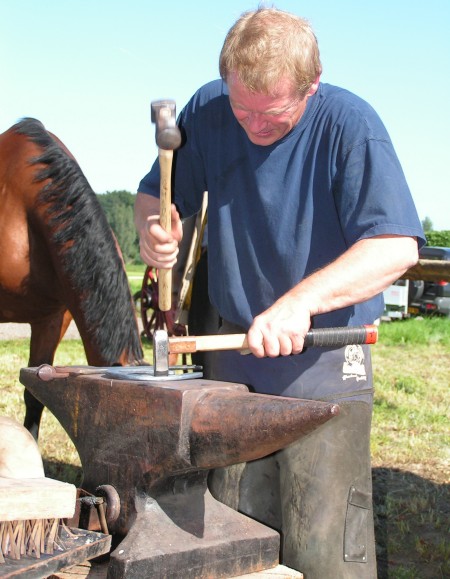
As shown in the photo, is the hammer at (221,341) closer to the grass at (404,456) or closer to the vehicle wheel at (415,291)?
the grass at (404,456)

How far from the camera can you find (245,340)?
164cm

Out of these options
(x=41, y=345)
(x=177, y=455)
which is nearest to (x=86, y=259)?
(x=41, y=345)

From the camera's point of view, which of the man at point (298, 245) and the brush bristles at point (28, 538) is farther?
the man at point (298, 245)

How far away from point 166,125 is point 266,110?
0.82 ft

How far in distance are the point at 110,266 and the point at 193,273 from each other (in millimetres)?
755

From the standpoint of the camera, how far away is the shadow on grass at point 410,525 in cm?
333

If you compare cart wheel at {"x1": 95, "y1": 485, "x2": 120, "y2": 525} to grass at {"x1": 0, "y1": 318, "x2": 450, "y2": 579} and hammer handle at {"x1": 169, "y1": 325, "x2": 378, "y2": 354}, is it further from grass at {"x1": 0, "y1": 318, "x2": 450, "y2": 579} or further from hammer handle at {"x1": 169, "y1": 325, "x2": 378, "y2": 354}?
grass at {"x1": 0, "y1": 318, "x2": 450, "y2": 579}

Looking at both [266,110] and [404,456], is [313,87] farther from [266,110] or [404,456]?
[404,456]

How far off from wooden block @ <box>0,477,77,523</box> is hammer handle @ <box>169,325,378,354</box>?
38 cm

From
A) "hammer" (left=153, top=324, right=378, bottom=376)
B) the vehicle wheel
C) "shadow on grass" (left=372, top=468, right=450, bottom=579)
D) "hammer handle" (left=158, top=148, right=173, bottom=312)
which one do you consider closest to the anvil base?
"hammer" (left=153, top=324, right=378, bottom=376)

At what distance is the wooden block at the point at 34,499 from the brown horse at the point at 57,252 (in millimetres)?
2088

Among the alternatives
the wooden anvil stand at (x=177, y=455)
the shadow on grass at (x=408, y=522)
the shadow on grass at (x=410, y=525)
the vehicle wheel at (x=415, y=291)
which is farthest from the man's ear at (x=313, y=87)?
the vehicle wheel at (x=415, y=291)

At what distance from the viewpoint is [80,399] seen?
66.9 inches

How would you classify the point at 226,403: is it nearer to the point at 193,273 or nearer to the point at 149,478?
the point at 149,478
